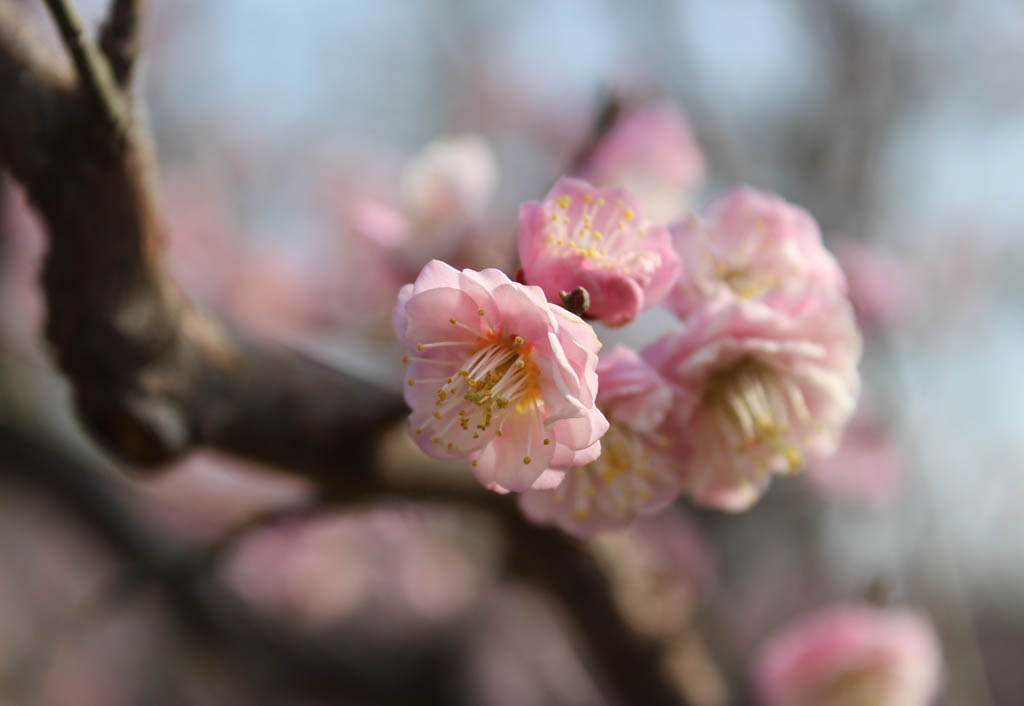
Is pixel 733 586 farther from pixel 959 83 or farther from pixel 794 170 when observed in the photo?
pixel 959 83

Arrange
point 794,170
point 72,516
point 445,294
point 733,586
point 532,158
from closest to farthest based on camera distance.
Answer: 1. point 445,294
2. point 72,516
3. point 733,586
4. point 794,170
5. point 532,158

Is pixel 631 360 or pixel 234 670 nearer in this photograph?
pixel 631 360

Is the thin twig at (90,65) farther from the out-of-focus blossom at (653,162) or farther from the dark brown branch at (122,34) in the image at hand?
the out-of-focus blossom at (653,162)

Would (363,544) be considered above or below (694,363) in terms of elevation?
below

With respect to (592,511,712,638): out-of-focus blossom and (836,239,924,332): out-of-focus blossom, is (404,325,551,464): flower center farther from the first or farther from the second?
(836,239,924,332): out-of-focus blossom

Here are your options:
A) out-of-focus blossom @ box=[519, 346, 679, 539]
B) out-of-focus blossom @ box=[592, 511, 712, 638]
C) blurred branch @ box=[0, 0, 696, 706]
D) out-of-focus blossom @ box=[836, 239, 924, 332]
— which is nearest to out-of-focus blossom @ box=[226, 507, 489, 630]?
out-of-focus blossom @ box=[592, 511, 712, 638]

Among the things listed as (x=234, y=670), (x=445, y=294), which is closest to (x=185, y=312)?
(x=445, y=294)

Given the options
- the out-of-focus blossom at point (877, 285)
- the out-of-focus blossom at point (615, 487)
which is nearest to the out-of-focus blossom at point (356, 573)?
the out-of-focus blossom at point (877, 285)

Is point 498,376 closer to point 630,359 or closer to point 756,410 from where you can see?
point 630,359
